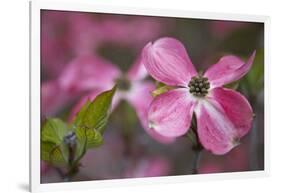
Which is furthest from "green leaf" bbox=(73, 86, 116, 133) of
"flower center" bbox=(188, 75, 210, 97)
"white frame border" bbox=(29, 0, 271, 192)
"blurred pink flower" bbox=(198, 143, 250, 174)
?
"blurred pink flower" bbox=(198, 143, 250, 174)

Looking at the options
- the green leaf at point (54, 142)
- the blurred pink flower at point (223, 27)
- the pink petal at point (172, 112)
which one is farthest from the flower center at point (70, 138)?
the blurred pink flower at point (223, 27)

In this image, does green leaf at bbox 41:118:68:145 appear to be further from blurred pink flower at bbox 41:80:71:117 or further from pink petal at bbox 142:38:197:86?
pink petal at bbox 142:38:197:86


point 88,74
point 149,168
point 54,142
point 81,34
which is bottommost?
point 149,168

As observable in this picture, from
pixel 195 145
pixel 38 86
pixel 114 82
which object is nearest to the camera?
pixel 38 86

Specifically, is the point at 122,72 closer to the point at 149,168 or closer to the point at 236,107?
the point at 149,168

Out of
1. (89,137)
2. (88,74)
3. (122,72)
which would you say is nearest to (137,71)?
(122,72)

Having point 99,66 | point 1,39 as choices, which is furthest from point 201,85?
point 1,39
